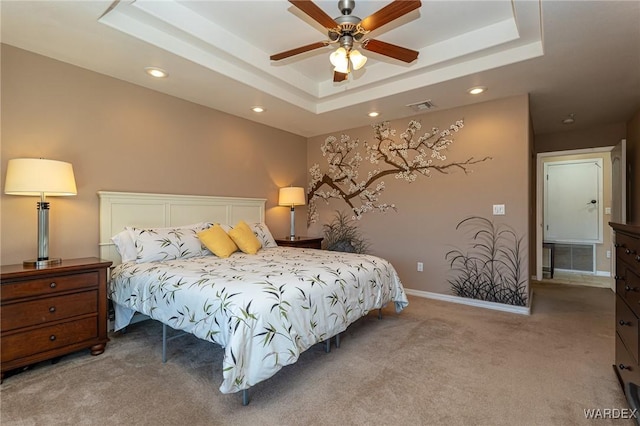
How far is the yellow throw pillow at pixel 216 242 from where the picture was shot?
308 cm

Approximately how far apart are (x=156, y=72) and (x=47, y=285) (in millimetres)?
1998

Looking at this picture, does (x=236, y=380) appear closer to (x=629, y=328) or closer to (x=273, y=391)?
(x=273, y=391)

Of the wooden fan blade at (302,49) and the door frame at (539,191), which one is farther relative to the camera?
the door frame at (539,191)

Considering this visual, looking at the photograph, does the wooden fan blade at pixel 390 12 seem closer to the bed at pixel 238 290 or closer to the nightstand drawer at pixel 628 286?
the bed at pixel 238 290

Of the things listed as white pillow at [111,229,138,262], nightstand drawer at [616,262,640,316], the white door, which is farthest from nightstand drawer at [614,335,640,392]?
the white door

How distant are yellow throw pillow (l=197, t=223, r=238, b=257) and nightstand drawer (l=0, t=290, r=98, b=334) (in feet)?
3.23

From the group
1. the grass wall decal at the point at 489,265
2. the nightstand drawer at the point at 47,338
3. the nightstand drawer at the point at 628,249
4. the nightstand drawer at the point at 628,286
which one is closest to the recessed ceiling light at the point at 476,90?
the grass wall decal at the point at 489,265

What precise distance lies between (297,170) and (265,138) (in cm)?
82

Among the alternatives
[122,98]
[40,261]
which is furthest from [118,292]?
[122,98]

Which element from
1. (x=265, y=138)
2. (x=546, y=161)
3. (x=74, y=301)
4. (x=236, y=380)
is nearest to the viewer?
(x=236, y=380)

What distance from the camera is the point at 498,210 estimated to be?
11.8 ft

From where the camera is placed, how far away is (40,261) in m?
2.30

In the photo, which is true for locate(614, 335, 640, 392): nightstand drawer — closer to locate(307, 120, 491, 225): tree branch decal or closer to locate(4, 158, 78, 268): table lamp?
locate(307, 120, 491, 225): tree branch decal

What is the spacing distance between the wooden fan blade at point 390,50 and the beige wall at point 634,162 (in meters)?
3.51
